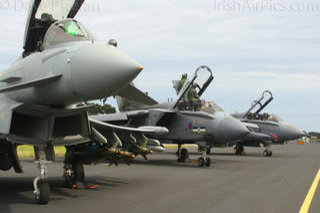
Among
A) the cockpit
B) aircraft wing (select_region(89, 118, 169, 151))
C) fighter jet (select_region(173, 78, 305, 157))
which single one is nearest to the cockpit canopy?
aircraft wing (select_region(89, 118, 169, 151))

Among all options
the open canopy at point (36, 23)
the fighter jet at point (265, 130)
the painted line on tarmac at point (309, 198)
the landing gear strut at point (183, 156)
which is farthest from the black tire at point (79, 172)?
the fighter jet at point (265, 130)

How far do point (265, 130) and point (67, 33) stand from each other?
19.2 m

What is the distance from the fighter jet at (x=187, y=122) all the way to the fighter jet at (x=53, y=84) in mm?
7244

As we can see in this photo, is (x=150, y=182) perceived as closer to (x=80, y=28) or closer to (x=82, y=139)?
(x=82, y=139)

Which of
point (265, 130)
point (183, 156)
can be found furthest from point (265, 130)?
point (183, 156)

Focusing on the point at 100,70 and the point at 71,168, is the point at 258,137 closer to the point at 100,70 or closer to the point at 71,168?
the point at 71,168

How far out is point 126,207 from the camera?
6551mm

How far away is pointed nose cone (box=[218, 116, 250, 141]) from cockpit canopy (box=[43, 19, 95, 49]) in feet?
29.3

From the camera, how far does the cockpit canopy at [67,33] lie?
21.3ft

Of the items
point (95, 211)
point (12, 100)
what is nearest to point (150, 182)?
point (95, 211)

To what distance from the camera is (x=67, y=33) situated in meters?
6.54

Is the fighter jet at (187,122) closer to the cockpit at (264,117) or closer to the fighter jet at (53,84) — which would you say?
the fighter jet at (53,84)

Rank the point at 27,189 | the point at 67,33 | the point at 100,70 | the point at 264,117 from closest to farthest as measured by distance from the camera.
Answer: the point at 100,70, the point at 67,33, the point at 27,189, the point at 264,117

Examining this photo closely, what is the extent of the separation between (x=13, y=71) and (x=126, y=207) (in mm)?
3134
